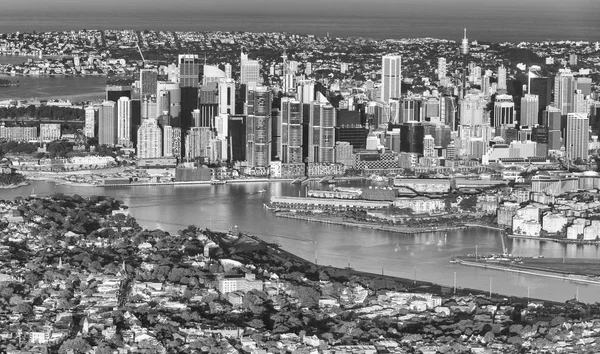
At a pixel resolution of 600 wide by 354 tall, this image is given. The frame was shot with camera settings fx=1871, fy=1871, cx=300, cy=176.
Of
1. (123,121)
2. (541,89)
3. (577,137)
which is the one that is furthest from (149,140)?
(541,89)

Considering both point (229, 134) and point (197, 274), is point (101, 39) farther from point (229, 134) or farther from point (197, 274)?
point (197, 274)

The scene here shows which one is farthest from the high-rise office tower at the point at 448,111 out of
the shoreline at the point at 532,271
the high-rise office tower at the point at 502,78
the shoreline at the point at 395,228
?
the shoreline at the point at 532,271

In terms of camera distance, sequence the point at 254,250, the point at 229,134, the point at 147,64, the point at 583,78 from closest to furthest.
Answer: the point at 254,250
the point at 229,134
the point at 583,78
the point at 147,64

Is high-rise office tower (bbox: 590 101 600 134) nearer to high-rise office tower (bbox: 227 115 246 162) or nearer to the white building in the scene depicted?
high-rise office tower (bbox: 227 115 246 162)

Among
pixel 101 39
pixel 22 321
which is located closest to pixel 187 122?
pixel 22 321

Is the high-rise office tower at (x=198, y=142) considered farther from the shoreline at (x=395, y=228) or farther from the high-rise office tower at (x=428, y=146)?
the shoreline at (x=395, y=228)

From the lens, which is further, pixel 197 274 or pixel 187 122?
pixel 187 122

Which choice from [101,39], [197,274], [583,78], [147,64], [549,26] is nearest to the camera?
[197,274]

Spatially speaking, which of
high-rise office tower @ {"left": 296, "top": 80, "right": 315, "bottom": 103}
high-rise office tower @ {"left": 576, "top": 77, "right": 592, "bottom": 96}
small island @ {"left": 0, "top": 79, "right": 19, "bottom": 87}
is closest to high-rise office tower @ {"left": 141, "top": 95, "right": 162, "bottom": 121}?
high-rise office tower @ {"left": 296, "top": 80, "right": 315, "bottom": 103}
